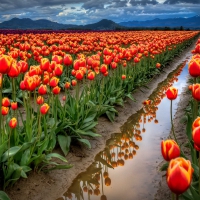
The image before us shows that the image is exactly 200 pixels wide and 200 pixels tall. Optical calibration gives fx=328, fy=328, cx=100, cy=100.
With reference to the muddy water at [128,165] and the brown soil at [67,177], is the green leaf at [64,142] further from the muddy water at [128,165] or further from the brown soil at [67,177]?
the muddy water at [128,165]

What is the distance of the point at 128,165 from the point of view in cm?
540

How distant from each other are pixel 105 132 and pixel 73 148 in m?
1.28

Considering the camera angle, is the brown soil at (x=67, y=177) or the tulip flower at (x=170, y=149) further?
the brown soil at (x=67, y=177)

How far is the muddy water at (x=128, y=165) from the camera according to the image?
14.7 ft

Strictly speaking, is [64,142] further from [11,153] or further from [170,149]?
[170,149]

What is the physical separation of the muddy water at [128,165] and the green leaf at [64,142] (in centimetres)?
50

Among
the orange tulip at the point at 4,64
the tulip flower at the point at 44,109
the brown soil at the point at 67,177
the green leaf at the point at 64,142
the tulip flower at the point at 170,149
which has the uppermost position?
the orange tulip at the point at 4,64

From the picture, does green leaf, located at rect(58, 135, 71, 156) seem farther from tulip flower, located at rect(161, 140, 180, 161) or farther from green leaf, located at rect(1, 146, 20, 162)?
tulip flower, located at rect(161, 140, 180, 161)

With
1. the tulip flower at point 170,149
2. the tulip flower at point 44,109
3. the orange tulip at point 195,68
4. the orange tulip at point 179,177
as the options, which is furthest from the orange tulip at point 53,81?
the orange tulip at point 179,177

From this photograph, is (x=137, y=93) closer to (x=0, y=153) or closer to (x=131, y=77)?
(x=131, y=77)

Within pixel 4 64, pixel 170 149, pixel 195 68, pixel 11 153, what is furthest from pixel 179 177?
pixel 11 153

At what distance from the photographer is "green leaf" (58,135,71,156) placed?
17.8 ft

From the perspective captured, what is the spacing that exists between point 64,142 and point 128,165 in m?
1.13

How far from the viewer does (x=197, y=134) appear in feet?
6.70
